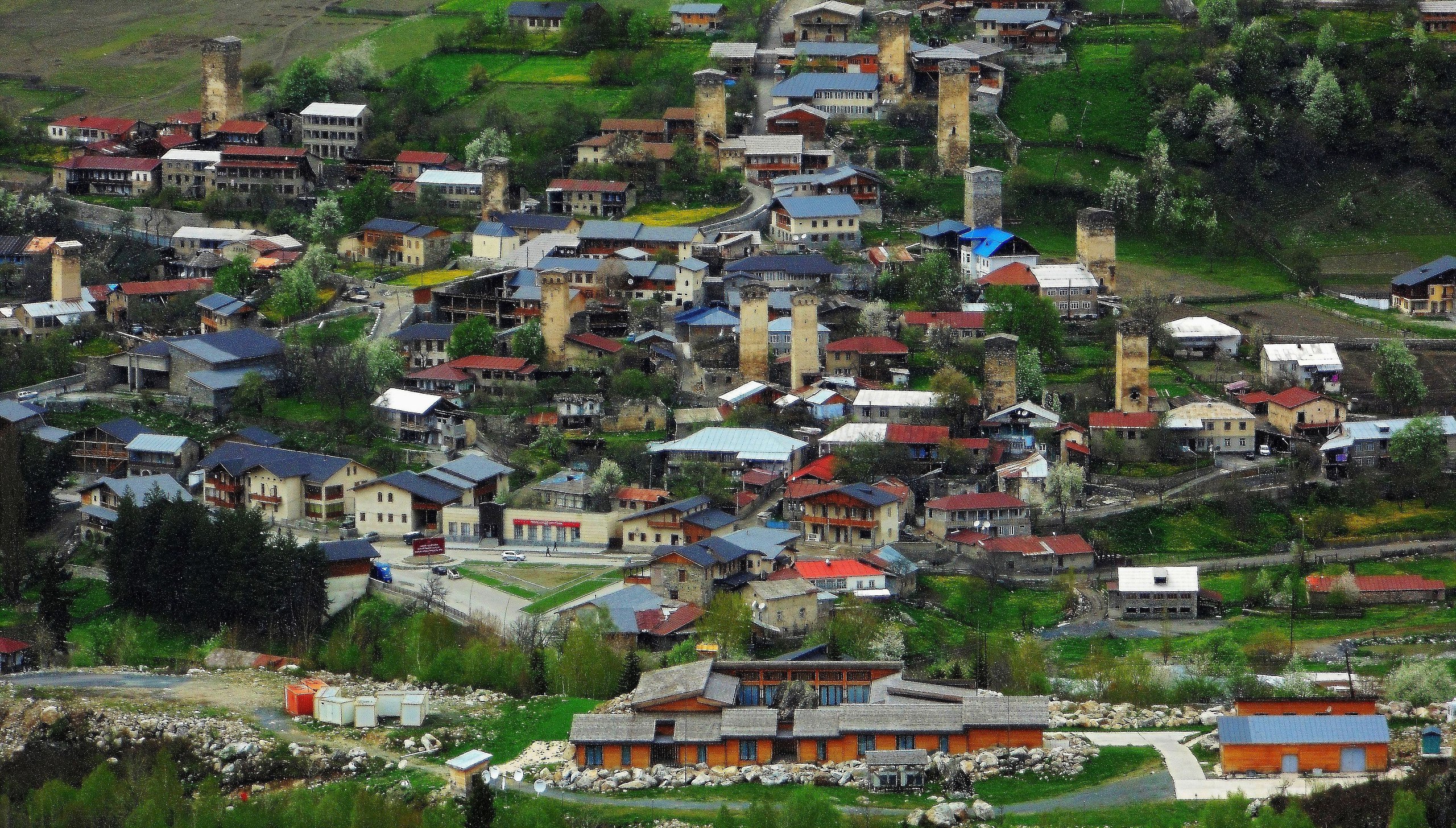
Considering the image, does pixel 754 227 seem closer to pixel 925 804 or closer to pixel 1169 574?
pixel 1169 574

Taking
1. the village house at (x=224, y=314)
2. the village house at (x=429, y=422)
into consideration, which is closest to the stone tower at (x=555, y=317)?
the village house at (x=429, y=422)

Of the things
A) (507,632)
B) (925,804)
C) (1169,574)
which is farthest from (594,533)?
(925,804)

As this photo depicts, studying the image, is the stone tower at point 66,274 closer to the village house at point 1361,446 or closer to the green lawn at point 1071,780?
the village house at point 1361,446

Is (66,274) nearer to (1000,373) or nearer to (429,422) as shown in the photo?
(429,422)

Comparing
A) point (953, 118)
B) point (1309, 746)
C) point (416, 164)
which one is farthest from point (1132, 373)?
point (416, 164)

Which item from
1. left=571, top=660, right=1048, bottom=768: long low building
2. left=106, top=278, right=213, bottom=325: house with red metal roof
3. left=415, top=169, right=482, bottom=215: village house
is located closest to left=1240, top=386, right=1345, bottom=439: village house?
left=571, top=660, right=1048, bottom=768: long low building
